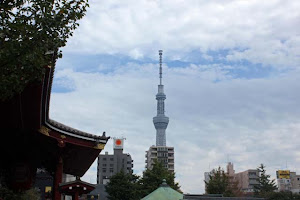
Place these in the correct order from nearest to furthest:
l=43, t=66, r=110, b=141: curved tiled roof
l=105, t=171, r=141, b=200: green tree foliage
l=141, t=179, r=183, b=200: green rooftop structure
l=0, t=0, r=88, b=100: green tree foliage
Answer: l=0, t=0, r=88, b=100: green tree foliage, l=43, t=66, r=110, b=141: curved tiled roof, l=141, t=179, r=183, b=200: green rooftop structure, l=105, t=171, r=141, b=200: green tree foliage

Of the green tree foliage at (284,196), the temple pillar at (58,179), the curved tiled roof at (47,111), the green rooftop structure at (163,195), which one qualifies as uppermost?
the curved tiled roof at (47,111)

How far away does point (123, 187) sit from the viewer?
48031 millimetres

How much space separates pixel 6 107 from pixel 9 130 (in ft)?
10.5

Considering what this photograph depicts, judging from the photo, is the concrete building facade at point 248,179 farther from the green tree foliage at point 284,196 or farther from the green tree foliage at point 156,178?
the green tree foliage at point 156,178

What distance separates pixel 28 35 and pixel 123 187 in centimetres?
4285

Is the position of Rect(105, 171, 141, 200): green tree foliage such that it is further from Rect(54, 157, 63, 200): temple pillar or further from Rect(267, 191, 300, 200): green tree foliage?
Rect(54, 157, 63, 200): temple pillar

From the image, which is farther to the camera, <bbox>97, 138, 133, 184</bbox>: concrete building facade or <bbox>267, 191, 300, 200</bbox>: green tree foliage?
<bbox>97, 138, 133, 184</bbox>: concrete building facade

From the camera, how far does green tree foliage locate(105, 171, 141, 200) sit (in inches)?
1836

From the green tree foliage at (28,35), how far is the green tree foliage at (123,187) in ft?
131

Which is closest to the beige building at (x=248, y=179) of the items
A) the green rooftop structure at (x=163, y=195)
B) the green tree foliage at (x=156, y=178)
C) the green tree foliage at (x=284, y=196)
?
the green tree foliage at (x=284, y=196)

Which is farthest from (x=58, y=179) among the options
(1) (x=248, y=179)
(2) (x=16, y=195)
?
(1) (x=248, y=179)

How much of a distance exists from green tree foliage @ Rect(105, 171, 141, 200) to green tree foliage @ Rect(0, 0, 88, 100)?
40003 mm

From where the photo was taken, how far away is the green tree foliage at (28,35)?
7.44 metres

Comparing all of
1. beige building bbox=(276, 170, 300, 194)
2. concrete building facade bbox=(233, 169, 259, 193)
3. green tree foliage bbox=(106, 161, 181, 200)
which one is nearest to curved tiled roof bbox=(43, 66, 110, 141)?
green tree foliage bbox=(106, 161, 181, 200)
